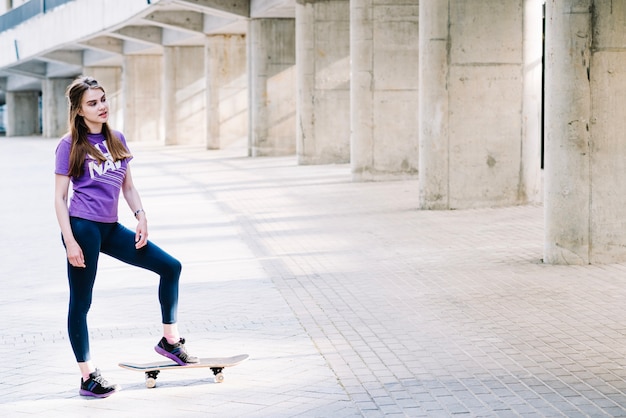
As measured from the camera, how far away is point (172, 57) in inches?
1983

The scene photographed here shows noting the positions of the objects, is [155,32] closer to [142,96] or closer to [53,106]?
[142,96]

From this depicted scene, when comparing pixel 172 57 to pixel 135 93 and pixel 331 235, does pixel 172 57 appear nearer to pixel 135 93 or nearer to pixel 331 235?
pixel 135 93

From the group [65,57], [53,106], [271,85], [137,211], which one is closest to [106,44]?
[65,57]

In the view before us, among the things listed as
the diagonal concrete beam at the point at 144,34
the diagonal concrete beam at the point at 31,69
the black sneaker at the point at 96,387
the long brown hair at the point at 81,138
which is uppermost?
the diagonal concrete beam at the point at 144,34

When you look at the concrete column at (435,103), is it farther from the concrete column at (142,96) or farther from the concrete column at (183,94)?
the concrete column at (142,96)

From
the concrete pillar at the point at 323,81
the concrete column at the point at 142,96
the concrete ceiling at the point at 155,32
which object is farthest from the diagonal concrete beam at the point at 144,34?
the concrete pillar at the point at 323,81

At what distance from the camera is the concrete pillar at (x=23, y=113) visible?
78.3 metres

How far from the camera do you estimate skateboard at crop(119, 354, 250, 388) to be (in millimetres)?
6832

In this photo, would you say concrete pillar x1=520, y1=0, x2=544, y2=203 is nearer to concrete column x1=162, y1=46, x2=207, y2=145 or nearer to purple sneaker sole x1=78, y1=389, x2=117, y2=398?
purple sneaker sole x1=78, y1=389, x2=117, y2=398

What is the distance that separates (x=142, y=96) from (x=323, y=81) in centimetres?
2655

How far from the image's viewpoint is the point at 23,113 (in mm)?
79562

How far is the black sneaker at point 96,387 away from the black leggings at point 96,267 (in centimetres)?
13

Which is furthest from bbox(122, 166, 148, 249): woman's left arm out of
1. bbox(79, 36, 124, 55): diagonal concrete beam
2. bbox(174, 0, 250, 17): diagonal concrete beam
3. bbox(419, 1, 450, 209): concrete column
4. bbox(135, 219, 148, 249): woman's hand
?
bbox(79, 36, 124, 55): diagonal concrete beam

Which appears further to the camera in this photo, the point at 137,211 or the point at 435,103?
the point at 435,103
